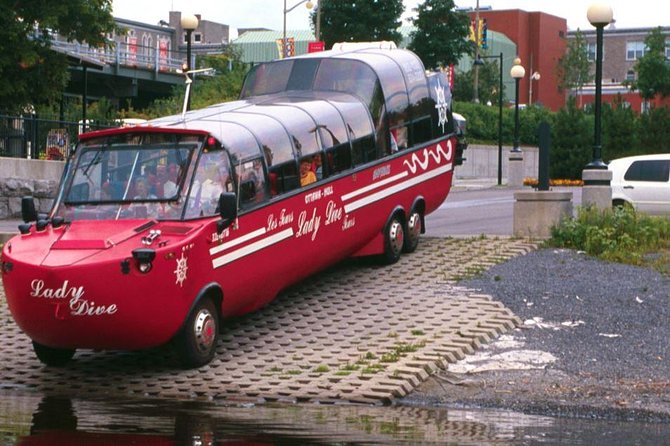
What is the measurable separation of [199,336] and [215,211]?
1359 millimetres

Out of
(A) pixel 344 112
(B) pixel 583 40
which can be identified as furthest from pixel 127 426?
(B) pixel 583 40

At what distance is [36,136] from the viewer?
32.3m

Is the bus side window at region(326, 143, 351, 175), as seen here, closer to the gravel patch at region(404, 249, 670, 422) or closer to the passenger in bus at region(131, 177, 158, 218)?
the gravel patch at region(404, 249, 670, 422)

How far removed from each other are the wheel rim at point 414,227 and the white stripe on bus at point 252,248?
440 centimetres

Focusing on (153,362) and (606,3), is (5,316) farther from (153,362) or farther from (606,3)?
(606,3)

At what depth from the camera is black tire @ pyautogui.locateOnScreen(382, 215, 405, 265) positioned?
18828mm

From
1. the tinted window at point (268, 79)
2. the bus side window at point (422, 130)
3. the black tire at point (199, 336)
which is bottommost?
the black tire at point (199, 336)

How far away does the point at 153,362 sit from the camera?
46.0ft

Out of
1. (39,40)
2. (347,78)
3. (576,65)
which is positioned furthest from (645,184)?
(576,65)

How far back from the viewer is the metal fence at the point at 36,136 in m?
31.7

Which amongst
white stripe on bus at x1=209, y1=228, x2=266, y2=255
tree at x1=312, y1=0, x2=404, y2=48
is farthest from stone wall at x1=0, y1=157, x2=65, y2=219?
tree at x1=312, y1=0, x2=404, y2=48

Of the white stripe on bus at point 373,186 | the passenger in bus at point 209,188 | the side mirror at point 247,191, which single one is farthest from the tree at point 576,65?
the passenger in bus at point 209,188

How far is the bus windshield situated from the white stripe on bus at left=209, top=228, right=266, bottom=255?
51cm

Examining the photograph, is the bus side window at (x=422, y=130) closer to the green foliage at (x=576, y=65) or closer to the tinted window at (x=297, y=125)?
the tinted window at (x=297, y=125)
